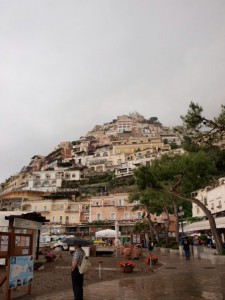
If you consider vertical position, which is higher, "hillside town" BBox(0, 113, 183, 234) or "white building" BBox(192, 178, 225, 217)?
"hillside town" BBox(0, 113, 183, 234)

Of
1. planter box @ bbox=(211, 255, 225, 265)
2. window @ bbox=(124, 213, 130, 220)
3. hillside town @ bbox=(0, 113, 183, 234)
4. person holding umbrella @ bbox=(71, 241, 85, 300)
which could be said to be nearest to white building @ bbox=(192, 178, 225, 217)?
hillside town @ bbox=(0, 113, 183, 234)

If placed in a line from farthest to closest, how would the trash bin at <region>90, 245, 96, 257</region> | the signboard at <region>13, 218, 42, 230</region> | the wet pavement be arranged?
the trash bin at <region>90, 245, 96, 257</region> < the signboard at <region>13, 218, 42, 230</region> < the wet pavement

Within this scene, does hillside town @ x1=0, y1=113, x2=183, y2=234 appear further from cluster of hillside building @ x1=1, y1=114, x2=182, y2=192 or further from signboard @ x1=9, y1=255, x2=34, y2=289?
signboard @ x1=9, y1=255, x2=34, y2=289

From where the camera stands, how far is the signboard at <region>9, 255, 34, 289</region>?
28.1 ft

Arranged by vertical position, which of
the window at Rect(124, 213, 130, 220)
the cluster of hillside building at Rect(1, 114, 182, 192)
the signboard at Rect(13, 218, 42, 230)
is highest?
the cluster of hillside building at Rect(1, 114, 182, 192)

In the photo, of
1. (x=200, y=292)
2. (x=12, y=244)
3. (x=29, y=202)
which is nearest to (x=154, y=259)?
(x=200, y=292)

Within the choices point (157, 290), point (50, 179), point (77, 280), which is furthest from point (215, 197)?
point (50, 179)

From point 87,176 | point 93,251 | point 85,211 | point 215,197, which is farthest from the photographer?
point 87,176

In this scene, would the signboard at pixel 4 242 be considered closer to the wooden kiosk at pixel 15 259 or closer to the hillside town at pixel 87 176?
the wooden kiosk at pixel 15 259

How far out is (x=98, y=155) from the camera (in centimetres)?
12169

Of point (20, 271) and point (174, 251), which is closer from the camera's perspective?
point (20, 271)

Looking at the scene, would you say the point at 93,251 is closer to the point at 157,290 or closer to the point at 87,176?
the point at 157,290

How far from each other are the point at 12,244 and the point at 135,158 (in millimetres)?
96278

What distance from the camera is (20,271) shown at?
896 centimetres
